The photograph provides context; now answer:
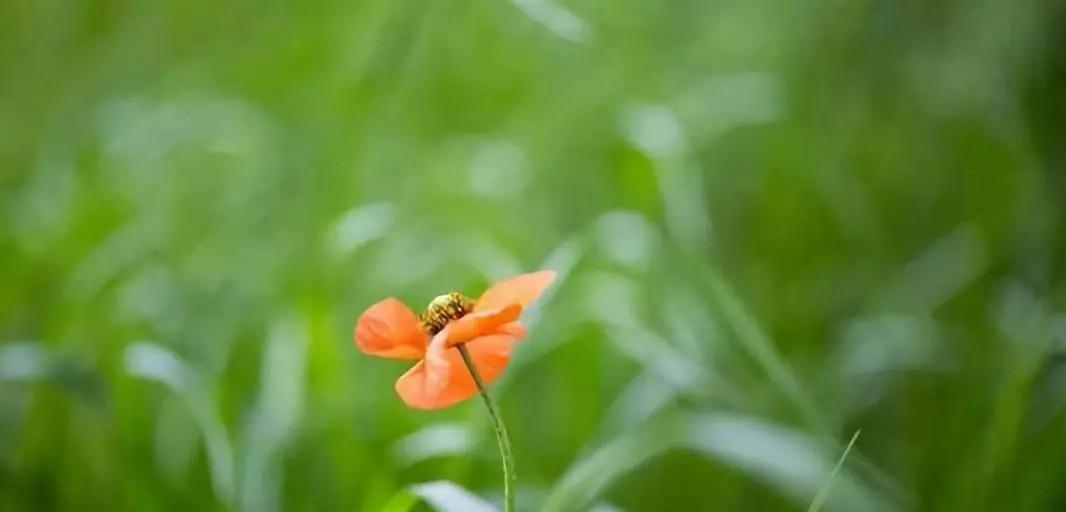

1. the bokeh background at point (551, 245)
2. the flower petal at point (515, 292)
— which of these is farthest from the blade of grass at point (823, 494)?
the flower petal at point (515, 292)

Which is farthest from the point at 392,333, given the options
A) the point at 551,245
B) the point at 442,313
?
the point at 551,245

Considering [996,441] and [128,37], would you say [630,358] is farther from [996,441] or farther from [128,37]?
[128,37]

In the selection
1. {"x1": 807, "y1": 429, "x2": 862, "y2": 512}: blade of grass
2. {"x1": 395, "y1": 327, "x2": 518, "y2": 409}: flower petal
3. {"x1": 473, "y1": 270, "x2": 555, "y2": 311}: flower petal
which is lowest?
{"x1": 395, "y1": 327, "x2": 518, "y2": 409}: flower petal

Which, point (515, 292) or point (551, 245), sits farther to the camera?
point (551, 245)

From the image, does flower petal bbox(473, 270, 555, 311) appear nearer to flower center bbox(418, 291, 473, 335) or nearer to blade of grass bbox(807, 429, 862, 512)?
flower center bbox(418, 291, 473, 335)

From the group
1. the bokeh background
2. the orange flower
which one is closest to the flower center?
the orange flower

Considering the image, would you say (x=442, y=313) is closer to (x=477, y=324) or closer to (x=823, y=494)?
(x=477, y=324)

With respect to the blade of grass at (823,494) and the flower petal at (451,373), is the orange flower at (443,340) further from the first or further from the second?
the blade of grass at (823,494)

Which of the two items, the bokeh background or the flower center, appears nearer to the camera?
the flower center
